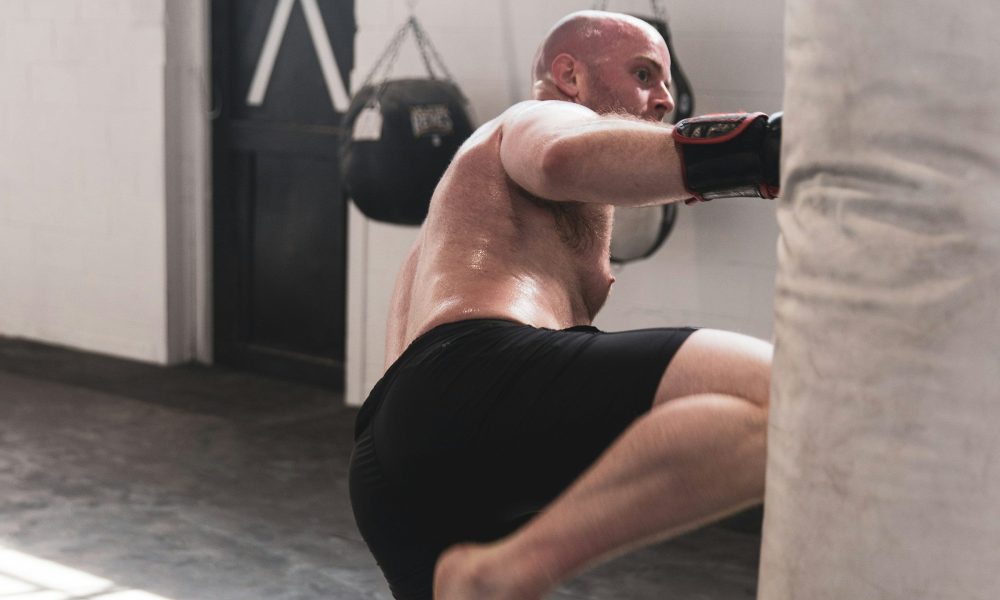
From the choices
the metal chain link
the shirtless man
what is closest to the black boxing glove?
the shirtless man

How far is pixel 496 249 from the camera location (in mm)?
1813

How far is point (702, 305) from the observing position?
4.22 m

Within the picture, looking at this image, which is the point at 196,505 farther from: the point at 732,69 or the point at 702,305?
the point at 732,69

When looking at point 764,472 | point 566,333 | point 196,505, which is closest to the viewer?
point 764,472

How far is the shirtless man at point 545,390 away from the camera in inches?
58.1

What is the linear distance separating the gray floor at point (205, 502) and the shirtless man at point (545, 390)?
152 cm

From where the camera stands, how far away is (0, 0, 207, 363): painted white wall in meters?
5.80

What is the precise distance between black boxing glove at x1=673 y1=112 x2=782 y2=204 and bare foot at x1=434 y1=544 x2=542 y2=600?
0.53 m

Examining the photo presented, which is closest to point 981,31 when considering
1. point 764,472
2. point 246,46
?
point 764,472

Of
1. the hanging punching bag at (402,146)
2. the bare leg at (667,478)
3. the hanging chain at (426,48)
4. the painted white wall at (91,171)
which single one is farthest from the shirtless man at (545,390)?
the painted white wall at (91,171)

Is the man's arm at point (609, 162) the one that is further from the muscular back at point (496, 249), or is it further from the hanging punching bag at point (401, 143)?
the hanging punching bag at point (401, 143)

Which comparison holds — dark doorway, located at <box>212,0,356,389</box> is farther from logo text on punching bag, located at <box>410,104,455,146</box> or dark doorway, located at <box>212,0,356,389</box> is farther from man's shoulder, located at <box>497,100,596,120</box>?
man's shoulder, located at <box>497,100,596,120</box>

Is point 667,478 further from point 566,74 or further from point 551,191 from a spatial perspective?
point 566,74

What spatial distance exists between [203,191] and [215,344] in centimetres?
73
